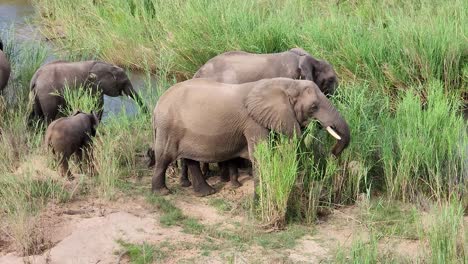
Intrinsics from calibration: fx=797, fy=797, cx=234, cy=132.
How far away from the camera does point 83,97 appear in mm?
7188

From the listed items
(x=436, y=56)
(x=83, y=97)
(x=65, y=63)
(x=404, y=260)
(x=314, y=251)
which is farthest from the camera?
(x=436, y=56)

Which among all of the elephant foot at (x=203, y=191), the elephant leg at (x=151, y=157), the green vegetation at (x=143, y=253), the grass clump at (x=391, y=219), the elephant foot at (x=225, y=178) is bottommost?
the green vegetation at (x=143, y=253)

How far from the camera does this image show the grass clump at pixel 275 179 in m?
5.46

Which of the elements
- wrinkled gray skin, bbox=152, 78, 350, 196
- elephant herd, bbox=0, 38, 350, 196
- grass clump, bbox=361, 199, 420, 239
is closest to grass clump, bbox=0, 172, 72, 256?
elephant herd, bbox=0, 38, 350, 196

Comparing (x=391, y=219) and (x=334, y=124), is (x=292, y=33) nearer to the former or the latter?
(x=334, y=124)

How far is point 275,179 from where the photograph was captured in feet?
17.9

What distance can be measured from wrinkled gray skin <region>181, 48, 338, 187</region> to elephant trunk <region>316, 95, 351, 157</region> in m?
1.43

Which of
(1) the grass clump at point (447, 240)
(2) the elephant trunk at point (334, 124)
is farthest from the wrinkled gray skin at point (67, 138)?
(1) the grass clump at point (447, 240)

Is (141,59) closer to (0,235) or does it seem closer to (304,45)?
(304,45)

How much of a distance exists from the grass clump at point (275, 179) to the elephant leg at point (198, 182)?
0.74 meters

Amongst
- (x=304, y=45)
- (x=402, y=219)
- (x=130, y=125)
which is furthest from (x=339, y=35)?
(x=402, y=219)

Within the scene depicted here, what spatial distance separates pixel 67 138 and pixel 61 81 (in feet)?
4.52

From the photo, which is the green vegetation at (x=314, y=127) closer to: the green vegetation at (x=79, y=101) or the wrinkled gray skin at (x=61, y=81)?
the green vegetation at (x=79, y=101)

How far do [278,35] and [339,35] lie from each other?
0.74 metres
